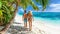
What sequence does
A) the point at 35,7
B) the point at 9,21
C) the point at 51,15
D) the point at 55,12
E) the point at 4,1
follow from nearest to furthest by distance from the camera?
1. the point at 4,1
2. the point at 9,21
3. the point at 35,7
4. the point at 55,12
5. the point at 51,15

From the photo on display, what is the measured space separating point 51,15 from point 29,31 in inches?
643

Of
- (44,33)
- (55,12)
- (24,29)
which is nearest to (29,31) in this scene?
(24,29)

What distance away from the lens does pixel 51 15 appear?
2542 centimetres

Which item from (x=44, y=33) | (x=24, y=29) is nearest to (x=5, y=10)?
(x=24, y=29)

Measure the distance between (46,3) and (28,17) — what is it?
342cm

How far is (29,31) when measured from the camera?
30.6 ft

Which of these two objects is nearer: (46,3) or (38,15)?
(46,3)

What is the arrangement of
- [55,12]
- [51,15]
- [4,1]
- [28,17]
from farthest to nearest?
[51,15], [55,12], [28,17], [4,1]

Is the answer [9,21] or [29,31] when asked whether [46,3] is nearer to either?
[9,21]

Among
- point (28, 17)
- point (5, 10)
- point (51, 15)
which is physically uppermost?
point (5, 10)

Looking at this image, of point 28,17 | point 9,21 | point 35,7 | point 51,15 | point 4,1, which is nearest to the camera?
point 4,1

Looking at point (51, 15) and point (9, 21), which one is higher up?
A: point (9, 21)

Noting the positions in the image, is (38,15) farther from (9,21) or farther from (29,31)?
(9,21)

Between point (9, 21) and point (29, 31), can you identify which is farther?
point (29, 31)
